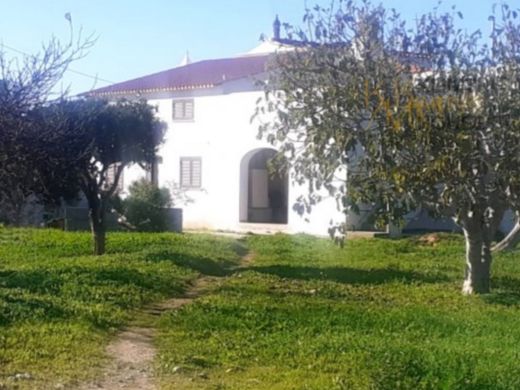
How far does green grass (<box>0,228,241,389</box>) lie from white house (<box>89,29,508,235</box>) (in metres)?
5.97

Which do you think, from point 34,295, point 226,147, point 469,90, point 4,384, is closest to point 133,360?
point 4,384

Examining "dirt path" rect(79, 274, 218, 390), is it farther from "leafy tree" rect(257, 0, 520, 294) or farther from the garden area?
"leafy tree" rect(257, 0, 520, 294)

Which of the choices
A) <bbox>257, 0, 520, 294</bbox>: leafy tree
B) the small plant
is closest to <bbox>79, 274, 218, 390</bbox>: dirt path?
<bbox>257, 0, 520, 294</bbox>: leafy tree

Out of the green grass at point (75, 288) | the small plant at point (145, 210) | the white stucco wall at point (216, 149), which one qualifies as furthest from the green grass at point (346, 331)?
the white stucco wall at point (216, 149)

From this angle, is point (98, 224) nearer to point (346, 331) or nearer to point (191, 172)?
point (346, 331)

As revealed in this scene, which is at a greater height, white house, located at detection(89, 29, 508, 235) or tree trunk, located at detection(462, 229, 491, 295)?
white house, located at detection(89, 29, 508, 235)

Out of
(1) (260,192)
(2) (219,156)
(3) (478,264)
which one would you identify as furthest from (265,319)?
(1) (260,192)

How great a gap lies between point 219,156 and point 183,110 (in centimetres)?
221

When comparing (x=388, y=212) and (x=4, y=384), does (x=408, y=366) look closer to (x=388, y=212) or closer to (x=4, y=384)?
A: (x=4, y=384)

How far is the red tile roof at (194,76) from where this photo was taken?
29.2 meters

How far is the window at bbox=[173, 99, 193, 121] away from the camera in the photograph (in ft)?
96.7

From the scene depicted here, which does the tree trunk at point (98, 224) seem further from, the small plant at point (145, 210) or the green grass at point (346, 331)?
the small plant at point (145, 210)

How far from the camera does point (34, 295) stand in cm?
1174

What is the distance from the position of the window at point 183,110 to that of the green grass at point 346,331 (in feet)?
42.3
